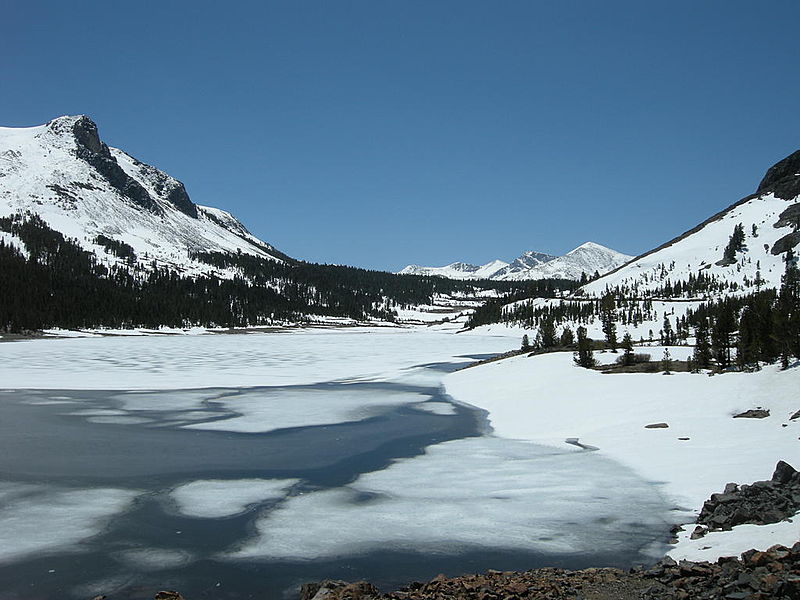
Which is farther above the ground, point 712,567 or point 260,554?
point 712,567

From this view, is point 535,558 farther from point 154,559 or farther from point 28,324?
point 28,324

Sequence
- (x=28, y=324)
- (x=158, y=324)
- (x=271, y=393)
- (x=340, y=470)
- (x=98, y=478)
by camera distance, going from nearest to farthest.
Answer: (x=98, y=478), (x=340, y=470), (x=271, y=393), (x=28, y=324), (x=158, y=324)

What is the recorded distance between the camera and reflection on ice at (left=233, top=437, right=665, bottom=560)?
38.5 ft

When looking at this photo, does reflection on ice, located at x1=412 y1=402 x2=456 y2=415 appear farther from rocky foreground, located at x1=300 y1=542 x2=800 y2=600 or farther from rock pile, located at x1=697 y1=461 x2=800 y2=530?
rocky foreground, located at x1=300 y1=542 x2=800 y2=600

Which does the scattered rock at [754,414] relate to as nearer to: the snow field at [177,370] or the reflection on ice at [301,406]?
the reflection on ice at [301,406]

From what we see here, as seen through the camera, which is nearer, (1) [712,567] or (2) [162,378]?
(1) [712,567]

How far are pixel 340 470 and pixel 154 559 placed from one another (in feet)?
24.3

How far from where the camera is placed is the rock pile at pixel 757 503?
10664 mm

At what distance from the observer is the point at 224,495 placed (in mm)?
15258

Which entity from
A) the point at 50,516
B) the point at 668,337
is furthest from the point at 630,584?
the point at 668,337

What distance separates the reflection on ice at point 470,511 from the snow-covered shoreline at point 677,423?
1290 millimetres

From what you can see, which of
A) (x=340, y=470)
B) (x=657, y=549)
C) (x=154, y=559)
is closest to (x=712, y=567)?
(x=657, y=549)

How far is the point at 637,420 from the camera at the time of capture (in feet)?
74.5

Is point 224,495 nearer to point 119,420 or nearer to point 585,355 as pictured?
point 119,420
